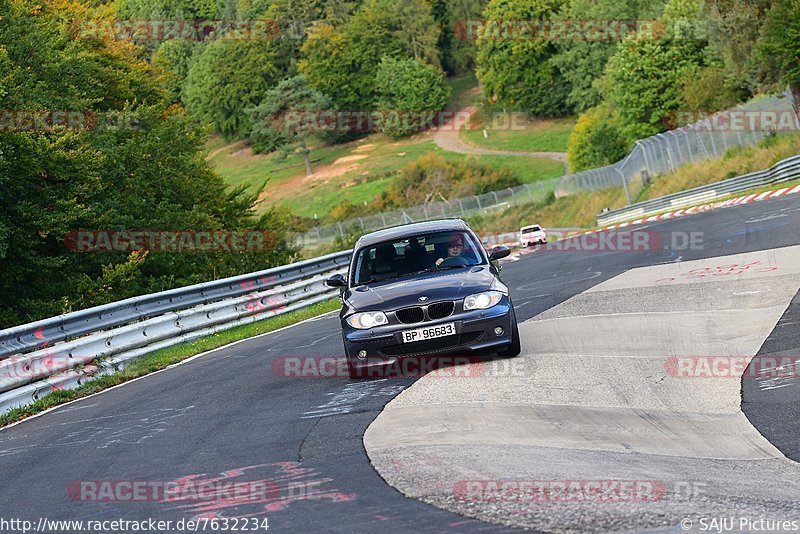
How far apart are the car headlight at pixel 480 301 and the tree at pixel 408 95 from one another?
129 meters

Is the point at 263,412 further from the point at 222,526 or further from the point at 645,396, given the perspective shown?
the point at 222,526

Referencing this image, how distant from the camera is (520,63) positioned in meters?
131

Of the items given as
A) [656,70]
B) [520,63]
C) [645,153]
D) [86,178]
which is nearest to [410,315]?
[86,178]

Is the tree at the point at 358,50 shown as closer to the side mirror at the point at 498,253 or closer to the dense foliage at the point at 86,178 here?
the dense foliage at the point at 86,178

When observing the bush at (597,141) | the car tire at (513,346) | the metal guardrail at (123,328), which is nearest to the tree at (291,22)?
the bush at (597,141)

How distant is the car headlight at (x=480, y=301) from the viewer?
457 inches

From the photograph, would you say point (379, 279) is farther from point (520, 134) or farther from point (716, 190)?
point (520, 134)

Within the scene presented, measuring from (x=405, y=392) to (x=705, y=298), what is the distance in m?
6.89

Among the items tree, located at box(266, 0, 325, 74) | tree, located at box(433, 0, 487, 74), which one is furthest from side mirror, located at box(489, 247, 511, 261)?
tree, located at box(433, 0, 487, 74)

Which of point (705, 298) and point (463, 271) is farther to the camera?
point (705, 298)

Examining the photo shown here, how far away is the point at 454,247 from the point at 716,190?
3666 centimetres

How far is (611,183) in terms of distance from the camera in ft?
222

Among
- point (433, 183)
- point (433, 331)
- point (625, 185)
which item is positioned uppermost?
point (433, 331)

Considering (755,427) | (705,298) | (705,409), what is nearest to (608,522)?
(755,427)
